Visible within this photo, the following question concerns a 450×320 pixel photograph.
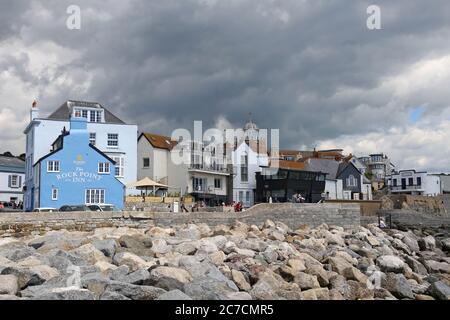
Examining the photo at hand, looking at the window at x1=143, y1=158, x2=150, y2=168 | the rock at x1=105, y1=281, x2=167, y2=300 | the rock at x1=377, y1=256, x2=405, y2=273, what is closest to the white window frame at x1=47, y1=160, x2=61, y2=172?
the window at x1=143, y1=158, x2=150, y2=168

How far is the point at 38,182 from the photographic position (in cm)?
3759

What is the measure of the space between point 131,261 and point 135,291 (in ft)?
11.8

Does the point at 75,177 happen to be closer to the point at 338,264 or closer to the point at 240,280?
the point at 338,264

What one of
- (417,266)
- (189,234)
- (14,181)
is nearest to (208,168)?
(14,181)

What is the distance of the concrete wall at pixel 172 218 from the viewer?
78.0 feet

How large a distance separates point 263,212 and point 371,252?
380 inches

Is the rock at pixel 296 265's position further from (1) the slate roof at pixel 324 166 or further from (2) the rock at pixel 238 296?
(1) the slate roof at pixel 324 166

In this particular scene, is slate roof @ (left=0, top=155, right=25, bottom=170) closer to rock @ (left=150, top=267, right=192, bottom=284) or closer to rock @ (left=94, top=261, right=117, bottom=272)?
rock @ (left=94, top=261, right=117, bottom=272)

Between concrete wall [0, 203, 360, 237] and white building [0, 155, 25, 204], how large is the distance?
32.7 metres

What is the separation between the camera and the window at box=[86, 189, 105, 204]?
3731 cm

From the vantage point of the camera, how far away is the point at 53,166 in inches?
1467

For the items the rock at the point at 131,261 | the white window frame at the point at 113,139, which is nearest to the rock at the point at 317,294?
the rock at the point at 131,261
